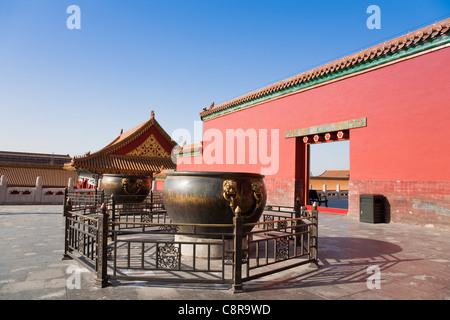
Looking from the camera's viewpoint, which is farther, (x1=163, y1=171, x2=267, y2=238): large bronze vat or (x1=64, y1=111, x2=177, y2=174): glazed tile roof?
(x1=64, y1=111, x2=177, y2=174): glazed tile roof

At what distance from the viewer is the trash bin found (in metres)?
8.12

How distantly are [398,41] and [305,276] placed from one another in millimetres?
7544

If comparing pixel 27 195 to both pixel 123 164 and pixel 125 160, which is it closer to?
pixel 123 164

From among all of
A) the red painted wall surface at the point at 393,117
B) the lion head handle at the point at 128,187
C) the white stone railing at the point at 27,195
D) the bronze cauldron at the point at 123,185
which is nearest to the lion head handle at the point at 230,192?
the red painted wall surface at the point at 393,117

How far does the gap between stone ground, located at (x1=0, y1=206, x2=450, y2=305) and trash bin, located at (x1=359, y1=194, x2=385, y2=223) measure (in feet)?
8.88

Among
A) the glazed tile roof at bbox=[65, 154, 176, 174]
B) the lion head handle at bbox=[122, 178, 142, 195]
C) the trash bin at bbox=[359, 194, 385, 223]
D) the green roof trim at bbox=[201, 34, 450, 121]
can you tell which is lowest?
the trash bin at bbox=[359, 194, 385, 223]

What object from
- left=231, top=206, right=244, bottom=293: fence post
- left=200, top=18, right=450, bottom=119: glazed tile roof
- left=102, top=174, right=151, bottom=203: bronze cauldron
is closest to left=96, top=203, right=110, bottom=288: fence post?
left=231, top=206, right=244, bottom=293: fence post

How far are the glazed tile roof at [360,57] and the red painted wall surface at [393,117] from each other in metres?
0.43

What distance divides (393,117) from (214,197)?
682cm

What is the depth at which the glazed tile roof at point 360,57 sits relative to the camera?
293 inches

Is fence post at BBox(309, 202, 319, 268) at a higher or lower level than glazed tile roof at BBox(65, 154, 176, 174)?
lower

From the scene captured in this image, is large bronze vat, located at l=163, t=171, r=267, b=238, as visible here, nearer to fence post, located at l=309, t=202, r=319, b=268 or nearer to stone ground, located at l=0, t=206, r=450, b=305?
fence post, located at l=309, t=202, r=319, b=268
